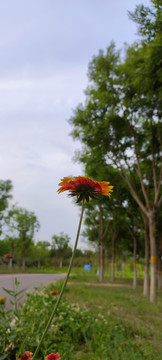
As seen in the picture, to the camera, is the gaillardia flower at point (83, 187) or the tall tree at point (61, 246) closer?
the gaillardia flower at point (83, 187)

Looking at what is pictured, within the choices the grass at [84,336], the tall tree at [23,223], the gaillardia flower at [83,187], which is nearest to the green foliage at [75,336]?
the grass at [84,336]

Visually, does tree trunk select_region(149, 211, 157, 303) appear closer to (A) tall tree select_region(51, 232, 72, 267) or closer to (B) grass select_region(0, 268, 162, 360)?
(B) grass select_region(0, 268, 162, 360)

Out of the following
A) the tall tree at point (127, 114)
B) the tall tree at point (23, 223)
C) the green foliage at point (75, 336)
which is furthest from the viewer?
the tall tree at point (23, 223)

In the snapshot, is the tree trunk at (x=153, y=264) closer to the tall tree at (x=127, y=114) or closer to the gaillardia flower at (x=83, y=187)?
the tall tree at (x=127, y=114)

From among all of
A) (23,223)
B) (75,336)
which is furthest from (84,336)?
(23,223)

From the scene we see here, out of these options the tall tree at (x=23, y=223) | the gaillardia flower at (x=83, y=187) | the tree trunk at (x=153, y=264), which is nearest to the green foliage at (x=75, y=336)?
the gaillardia flower at (x=83, y=187)

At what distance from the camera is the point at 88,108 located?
1059 centimetres

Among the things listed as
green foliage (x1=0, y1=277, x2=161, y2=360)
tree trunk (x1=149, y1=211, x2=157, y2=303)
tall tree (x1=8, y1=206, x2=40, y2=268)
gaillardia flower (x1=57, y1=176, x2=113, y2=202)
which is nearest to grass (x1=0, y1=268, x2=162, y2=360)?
green foliage (x1=0, y1=277, x2=161, y2=360)

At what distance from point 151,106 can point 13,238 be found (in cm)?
3581

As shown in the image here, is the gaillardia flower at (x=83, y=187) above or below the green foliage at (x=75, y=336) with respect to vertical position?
above

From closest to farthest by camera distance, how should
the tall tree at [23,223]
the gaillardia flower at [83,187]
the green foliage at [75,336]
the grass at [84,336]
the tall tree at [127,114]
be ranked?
the gaillardia flower at [83,187] < the green foliage at [75,336] < the grass at [84,336] < the tall tree at [127,114] < the tall tree at [23,223]

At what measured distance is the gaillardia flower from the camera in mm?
950

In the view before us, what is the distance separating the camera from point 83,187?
3.19ft

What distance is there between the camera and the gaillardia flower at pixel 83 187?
95cm
